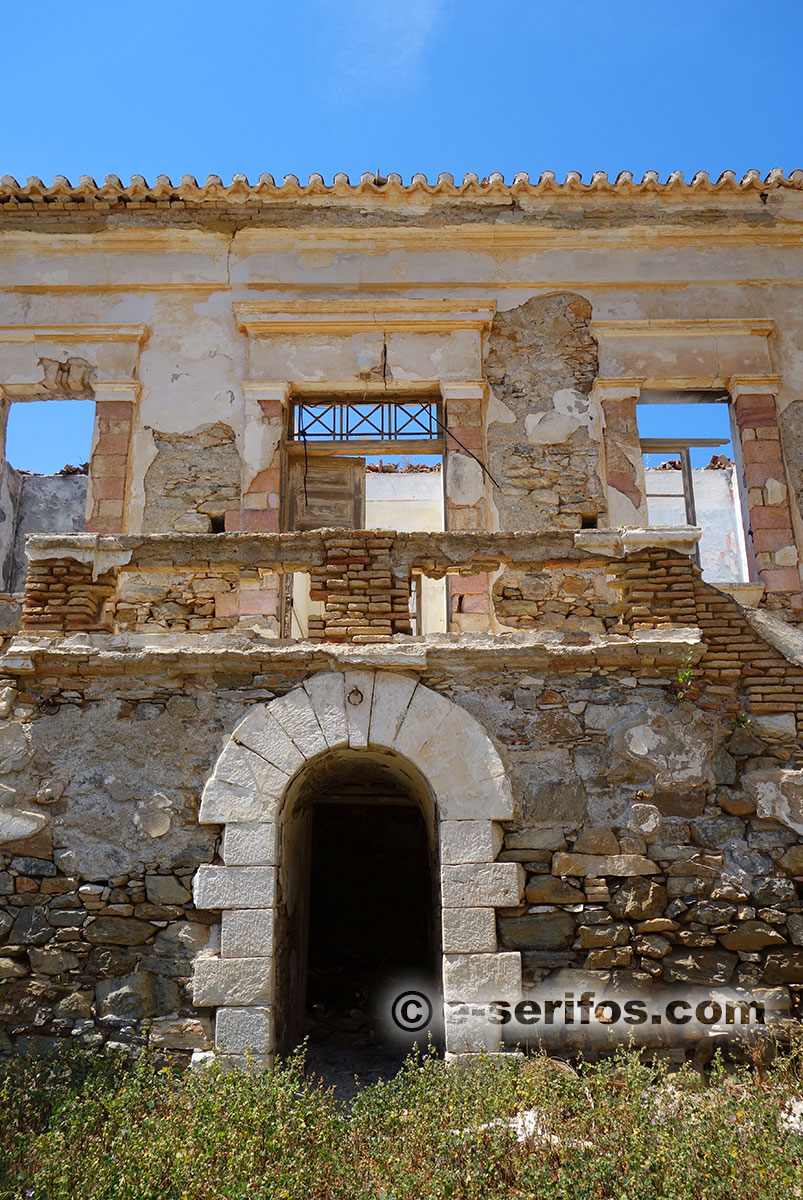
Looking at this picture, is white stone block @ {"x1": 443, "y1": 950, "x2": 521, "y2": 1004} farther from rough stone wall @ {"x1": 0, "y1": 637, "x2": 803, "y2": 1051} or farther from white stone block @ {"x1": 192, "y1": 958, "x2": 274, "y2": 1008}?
white stone block @ {"x1": 192, "y1": 958, "x2": 274, "y2": 1008}

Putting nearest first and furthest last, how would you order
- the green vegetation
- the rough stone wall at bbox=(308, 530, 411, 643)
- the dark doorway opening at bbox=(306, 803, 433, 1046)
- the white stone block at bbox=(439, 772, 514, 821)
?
the green vegetation < the white stone block at bbox=(439, 772, 514, 821) < the rough stone wall at bbox=(308, 530, 411, 643) < the dark doorway opening at bbox=(306, 803, 433, 1046)

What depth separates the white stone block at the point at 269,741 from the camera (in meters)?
5.20

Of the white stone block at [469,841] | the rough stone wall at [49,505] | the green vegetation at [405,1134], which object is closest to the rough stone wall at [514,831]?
the white stone block at [469,841]

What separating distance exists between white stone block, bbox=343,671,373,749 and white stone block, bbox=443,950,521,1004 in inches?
47.7

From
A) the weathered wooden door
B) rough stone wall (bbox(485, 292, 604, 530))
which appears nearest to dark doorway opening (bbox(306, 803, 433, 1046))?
the weathered wooden door

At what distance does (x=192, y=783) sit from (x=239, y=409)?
488 cm

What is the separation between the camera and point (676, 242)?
953cm

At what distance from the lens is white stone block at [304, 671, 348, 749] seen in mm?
5234

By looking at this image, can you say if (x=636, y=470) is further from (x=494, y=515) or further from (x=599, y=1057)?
(x=599, y=1057)

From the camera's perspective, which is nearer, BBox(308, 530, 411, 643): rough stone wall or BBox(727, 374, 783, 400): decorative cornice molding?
BBox(308, 530, 411, 643): rough stone wall

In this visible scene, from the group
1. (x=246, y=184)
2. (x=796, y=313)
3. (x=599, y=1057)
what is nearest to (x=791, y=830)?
(x=599, y=1057)

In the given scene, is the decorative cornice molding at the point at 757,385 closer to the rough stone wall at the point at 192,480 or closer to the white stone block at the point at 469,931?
the rough stone wall at the point at 192,480

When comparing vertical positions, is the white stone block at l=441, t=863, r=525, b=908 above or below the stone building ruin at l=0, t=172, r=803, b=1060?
below

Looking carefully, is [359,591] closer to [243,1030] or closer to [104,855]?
[104,855]
